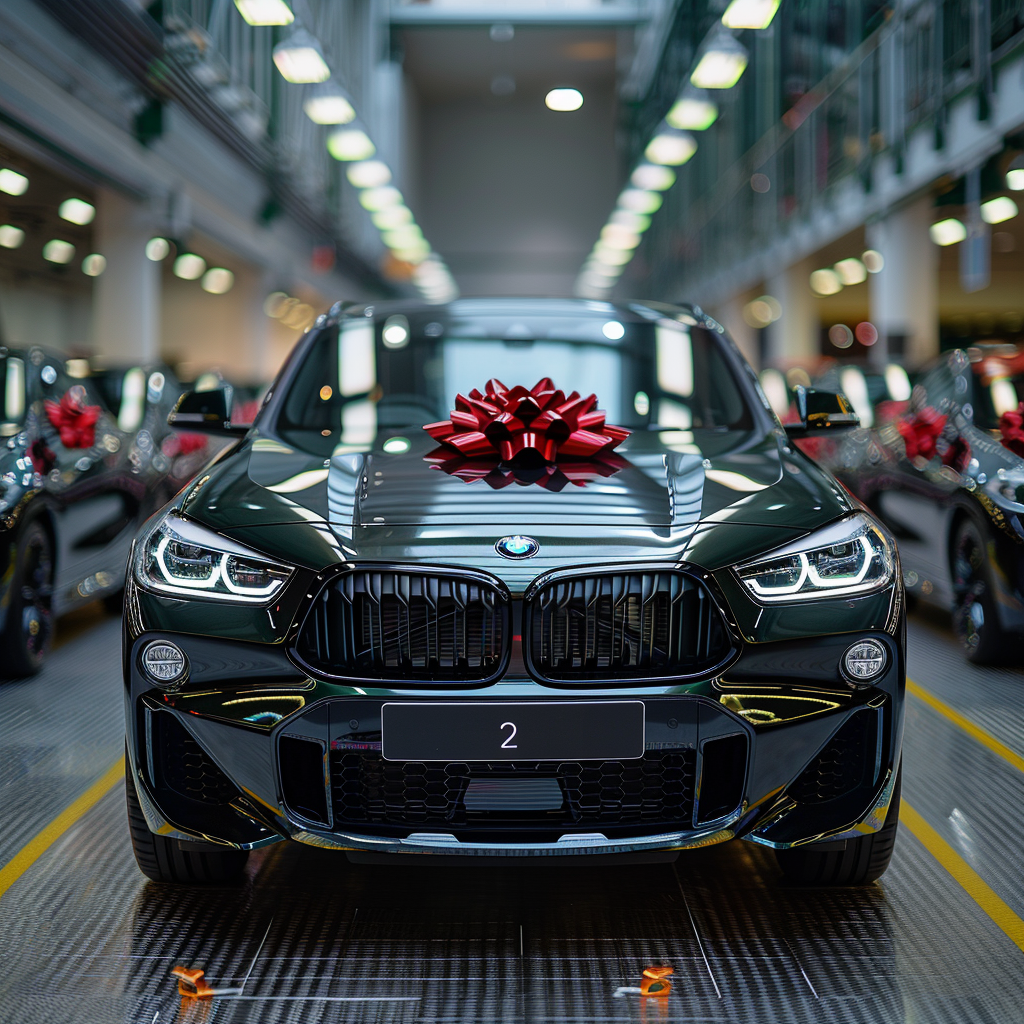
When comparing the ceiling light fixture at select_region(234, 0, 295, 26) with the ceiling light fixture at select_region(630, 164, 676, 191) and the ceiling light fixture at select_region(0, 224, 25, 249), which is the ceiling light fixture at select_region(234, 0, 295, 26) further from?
the ceiling light fixture at select_region(630, 164, 676, 191)

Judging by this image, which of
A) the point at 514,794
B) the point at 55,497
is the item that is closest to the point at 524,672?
the point at 514,794

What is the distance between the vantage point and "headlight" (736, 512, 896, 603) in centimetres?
276

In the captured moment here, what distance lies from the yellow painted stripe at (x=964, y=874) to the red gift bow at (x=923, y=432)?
323 centimetres

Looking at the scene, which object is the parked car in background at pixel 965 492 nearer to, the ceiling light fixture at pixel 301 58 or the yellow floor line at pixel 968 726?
the yellow floor line at pixel 968 726

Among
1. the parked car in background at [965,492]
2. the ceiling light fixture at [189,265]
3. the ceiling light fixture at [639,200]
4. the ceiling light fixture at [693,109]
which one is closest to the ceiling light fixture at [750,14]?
the ceiling light fixture at [693,109]

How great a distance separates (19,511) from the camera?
18.2 feet

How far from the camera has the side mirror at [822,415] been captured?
13.2 feet

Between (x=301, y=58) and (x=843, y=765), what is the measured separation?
50.1ft

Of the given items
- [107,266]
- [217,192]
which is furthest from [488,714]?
[217,192]

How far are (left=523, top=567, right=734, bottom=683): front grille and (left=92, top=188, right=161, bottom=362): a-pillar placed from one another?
1526 centimetres

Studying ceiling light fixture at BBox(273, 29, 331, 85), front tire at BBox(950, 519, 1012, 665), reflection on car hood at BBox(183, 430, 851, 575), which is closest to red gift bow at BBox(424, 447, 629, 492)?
reflection on car hood at BBox(183, 430, 851, 575)

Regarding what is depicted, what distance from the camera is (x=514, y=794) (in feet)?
8.79

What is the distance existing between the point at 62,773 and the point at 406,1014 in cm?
216

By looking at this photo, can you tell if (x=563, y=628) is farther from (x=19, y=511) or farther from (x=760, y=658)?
(x=19, y=511)
